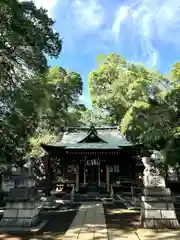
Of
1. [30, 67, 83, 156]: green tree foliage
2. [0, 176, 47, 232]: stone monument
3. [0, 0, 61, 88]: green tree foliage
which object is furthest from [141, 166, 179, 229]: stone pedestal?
[30, 67, 83, 156]: green tree foliage

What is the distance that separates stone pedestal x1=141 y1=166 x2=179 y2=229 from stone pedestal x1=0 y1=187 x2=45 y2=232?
355 centimetres

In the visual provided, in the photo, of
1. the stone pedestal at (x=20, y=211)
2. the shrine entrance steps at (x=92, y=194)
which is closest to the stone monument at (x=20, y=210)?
the stone pedestal at (x=20, y=211)

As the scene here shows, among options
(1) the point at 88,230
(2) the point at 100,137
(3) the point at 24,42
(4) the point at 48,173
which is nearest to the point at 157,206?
(1) the point at 88,230

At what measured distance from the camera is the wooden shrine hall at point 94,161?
61.7 ft

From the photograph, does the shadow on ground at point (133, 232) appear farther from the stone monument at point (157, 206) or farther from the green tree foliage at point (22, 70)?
the green tree foliage at point (22, 70)

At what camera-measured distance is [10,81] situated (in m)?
12.6

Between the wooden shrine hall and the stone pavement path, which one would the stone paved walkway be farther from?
the wooden shrine hall

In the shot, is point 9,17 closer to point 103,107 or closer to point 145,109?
point 145,109

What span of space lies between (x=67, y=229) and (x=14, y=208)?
1.96 meters

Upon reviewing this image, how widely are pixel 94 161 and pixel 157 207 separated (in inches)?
514

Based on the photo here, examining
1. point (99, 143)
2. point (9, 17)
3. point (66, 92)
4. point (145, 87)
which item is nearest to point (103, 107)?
point (66, 92)

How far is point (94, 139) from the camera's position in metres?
21.9

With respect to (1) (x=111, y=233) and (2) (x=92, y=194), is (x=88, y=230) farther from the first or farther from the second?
(2) (x=92, y=194)

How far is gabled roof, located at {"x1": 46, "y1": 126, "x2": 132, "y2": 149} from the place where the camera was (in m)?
19.8
